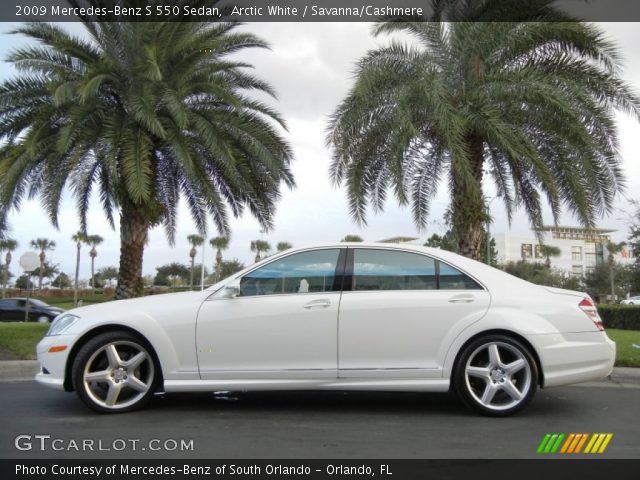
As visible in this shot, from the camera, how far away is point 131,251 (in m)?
13.7

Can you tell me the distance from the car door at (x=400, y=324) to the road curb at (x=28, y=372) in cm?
300

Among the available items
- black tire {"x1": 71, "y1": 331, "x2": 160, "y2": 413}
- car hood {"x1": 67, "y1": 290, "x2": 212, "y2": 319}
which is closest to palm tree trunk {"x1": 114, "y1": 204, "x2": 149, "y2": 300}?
car hood {"x1": 67, "y1": 290, "x2": 212, "y2": 319}

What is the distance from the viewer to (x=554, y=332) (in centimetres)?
514

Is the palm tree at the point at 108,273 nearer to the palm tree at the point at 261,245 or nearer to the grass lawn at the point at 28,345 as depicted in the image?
the palm tree at the point at 261,245

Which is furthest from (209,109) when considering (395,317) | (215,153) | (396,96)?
(395,317)

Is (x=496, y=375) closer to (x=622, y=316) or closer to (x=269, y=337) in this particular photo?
(x=269, y=337)

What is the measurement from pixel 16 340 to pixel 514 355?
8010 millimetres

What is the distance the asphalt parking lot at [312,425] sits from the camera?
4129 mm

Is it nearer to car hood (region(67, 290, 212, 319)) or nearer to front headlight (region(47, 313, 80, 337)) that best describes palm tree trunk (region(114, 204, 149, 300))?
front headlight (region(47, 313, 80, 337))

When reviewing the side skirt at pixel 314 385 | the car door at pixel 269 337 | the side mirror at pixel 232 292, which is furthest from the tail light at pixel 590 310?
the side mirror at pixel 232 292

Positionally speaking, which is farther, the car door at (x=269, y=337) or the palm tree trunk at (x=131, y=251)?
the palm tree trunk at (x=131, y=251)

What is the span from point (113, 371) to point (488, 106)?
28.3ft

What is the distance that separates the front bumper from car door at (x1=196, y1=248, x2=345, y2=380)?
114cm

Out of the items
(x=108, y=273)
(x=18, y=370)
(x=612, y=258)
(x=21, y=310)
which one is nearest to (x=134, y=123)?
(x=18, y=370)
